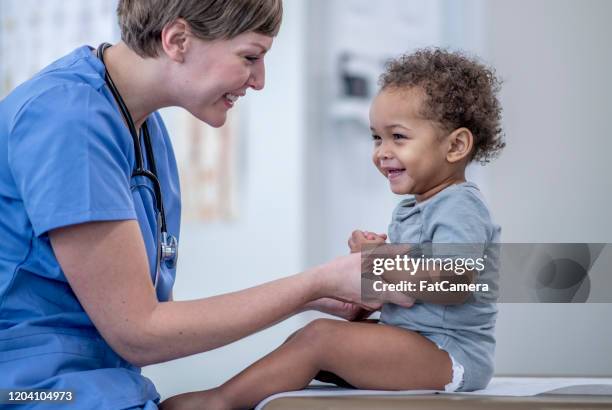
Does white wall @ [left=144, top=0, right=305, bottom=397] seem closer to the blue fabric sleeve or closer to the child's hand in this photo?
the child's hand

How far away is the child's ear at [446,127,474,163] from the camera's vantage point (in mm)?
1549

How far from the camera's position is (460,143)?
61.6 inches

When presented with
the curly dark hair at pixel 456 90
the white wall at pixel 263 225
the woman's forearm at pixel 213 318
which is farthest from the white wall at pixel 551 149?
the woman's forearm at pixel 213 318

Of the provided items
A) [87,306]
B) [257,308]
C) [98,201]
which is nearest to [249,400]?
[257,308]

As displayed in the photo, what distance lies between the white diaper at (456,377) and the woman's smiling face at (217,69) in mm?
583

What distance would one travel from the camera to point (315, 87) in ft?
13.8

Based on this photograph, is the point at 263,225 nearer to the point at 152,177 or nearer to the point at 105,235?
the point at 152,177

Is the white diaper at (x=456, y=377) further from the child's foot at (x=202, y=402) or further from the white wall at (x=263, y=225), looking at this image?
the white wall at (x=263, y=225)

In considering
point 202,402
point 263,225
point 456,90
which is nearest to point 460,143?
point 456,90

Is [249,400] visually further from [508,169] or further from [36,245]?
[508,169]

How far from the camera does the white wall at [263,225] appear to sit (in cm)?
407

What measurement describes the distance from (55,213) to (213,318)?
11.3 inches

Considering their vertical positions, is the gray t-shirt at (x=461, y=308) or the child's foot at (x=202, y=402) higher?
the gray t-shirt at (x=461, y=308)

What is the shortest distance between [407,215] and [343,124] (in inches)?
109
